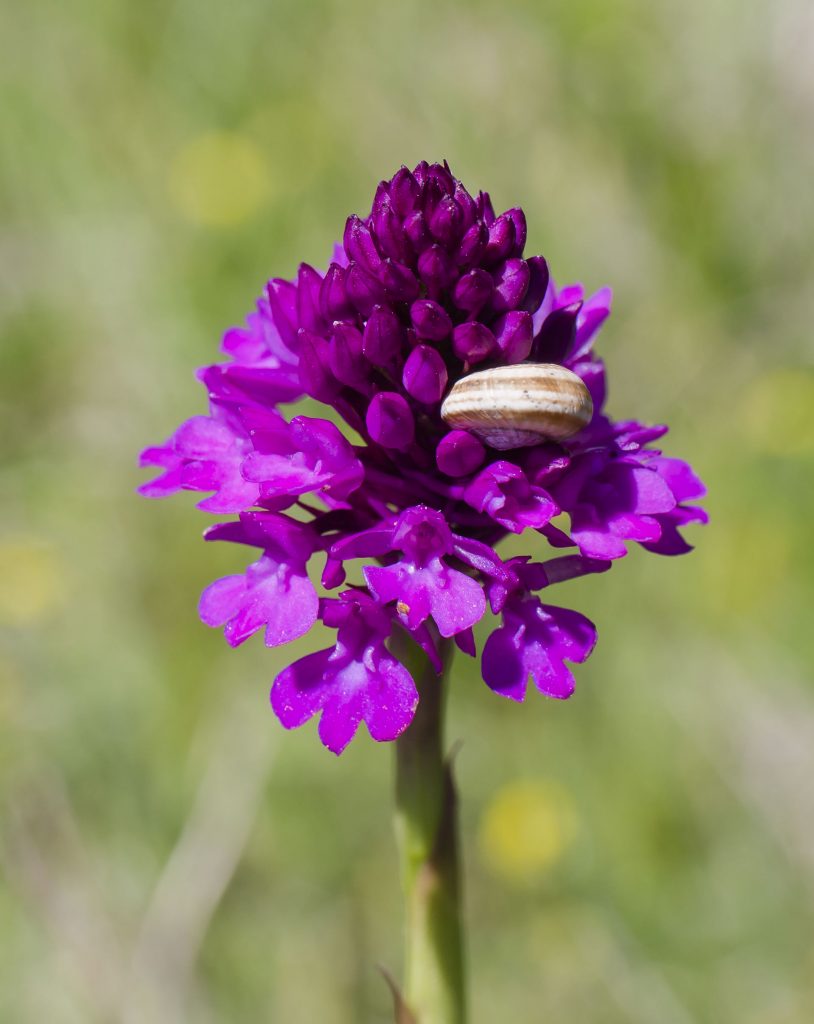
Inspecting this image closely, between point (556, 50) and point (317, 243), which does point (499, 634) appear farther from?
point (556, 50)

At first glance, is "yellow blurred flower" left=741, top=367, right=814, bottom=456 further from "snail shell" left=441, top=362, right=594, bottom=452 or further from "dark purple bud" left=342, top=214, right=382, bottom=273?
"dark purple bud" left=342, top=214, right=382, bottom=273

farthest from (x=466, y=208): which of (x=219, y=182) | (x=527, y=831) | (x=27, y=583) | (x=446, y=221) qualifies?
(x=219, y=182)

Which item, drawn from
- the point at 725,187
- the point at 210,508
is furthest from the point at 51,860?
the point at 725,187

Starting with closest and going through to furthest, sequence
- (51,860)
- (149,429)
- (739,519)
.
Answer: (51,860) < (739,519) < (149,429)

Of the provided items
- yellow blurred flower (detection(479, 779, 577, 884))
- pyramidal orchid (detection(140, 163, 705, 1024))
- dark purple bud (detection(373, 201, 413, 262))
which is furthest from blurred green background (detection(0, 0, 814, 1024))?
dark purple bud (detection(373, 201, 413, 262))

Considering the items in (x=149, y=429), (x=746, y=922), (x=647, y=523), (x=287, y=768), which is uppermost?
(x=149, y=429)

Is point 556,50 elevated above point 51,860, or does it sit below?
above

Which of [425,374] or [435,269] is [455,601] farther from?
[435,269]
